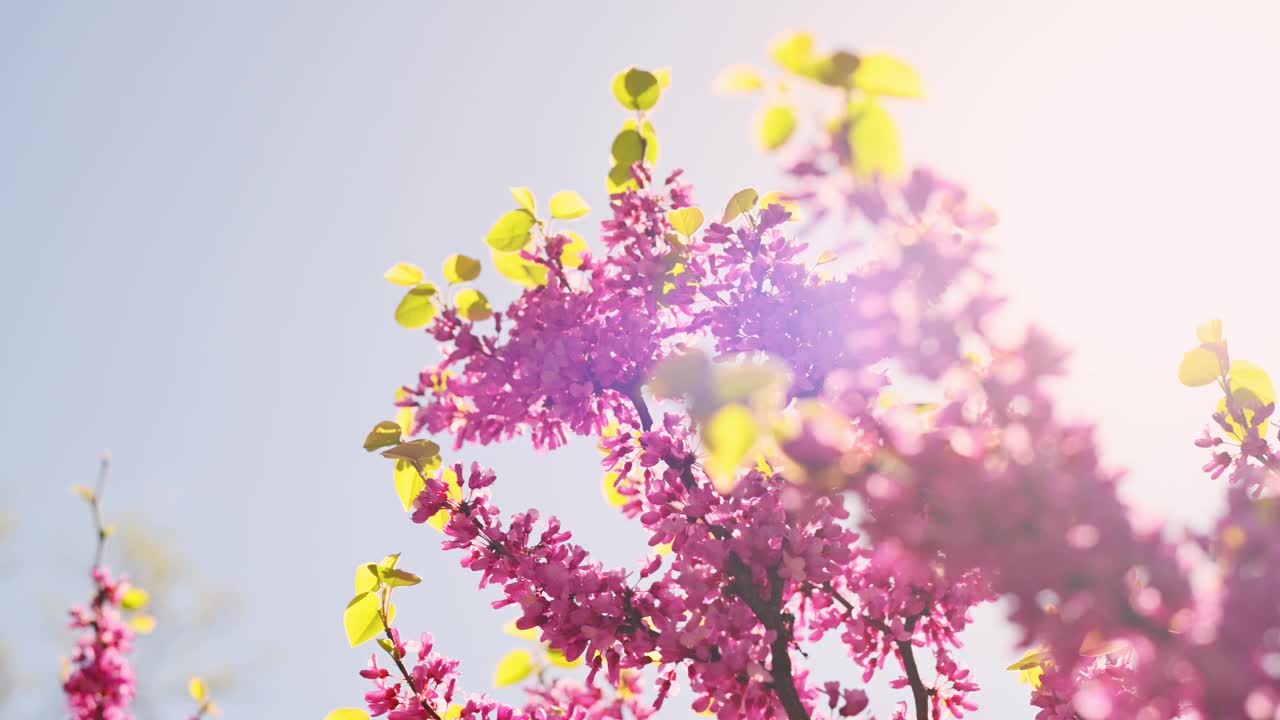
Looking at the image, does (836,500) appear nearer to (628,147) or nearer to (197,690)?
(628,147)

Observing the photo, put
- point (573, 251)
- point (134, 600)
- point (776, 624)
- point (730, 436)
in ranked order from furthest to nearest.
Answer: point (134, 600)
point (573, 251)
point (776, 624)
point (730, 436)

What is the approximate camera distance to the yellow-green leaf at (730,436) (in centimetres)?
111

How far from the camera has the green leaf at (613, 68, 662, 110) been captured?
2.33 m

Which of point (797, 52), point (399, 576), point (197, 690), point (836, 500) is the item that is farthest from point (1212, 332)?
point (197, 690)

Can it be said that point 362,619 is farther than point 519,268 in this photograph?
No

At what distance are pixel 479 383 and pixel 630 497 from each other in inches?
23.6

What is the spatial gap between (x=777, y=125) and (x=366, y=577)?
1.63 m

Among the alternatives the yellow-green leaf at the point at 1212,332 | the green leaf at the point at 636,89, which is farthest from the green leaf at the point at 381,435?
the yellow-green leaf at the point at 1212,332

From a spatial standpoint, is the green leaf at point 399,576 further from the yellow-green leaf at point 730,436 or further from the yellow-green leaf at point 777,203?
the yellow-green leaf at point 777,203

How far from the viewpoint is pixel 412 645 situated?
2379mm

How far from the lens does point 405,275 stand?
2627mm

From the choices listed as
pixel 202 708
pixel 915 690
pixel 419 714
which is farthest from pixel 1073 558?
pixel 202 708

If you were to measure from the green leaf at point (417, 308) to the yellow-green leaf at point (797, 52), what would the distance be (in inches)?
61.3

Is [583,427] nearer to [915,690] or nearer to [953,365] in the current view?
[915,690]
